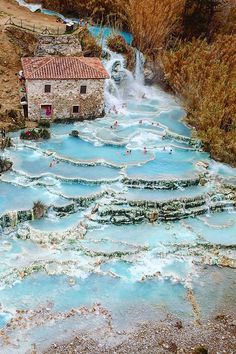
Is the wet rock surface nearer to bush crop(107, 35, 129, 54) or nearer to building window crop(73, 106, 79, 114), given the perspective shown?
building window crop(73, 106, 79, 114)

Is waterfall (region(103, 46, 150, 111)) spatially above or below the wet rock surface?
above

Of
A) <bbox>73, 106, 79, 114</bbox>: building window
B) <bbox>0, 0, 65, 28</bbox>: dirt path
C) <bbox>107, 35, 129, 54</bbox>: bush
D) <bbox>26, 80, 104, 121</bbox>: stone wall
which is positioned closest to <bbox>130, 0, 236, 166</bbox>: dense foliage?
<bbox>107, 35, 129, 54</bbox>: bush

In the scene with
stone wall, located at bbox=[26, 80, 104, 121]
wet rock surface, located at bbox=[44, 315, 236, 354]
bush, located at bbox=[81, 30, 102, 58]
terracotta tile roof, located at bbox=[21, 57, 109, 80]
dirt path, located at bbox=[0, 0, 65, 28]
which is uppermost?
dirt path, located at bbox=[0, 0, 65, 28]

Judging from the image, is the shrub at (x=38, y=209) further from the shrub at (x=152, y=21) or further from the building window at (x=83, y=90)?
the shrub at (x=152, y=21)

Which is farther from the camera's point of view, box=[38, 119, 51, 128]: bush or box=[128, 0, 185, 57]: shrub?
box=[128, 0, 185, 57]: shrub

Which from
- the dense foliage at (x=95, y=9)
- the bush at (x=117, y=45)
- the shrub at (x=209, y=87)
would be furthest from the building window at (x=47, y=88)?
the dense foliage at (x=95, y=9)

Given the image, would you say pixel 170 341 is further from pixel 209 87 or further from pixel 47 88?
pixel 209 87

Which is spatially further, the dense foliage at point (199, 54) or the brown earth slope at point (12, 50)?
the brown earth slope at point (12, 50)
